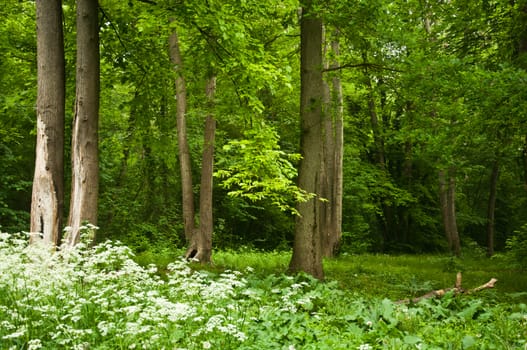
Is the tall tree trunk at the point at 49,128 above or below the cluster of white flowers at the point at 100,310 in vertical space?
above

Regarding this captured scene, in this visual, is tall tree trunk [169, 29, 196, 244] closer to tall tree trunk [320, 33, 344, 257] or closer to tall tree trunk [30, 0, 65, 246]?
tall tree trunk [30, 0, 65, 246]

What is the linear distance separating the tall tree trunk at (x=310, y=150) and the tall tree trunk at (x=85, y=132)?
409 cm

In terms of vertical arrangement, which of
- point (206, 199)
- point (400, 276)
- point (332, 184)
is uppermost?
point (332, 184)

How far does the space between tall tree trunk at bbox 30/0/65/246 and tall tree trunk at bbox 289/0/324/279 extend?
182 inches

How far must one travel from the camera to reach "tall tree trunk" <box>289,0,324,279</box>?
9.30 metres

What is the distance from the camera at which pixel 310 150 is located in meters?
9.43

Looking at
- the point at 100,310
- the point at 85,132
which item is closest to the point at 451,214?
the point at 85,132

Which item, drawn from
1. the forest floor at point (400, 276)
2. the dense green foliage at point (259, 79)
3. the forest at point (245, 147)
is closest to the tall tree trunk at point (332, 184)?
the forest at point (245, 147)

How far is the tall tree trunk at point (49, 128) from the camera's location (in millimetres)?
7480

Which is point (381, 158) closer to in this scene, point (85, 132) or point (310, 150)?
point (310, 150)

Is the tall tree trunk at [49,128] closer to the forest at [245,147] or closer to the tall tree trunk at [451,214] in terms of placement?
the forest at [245,147]

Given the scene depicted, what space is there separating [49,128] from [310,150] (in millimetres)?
4998

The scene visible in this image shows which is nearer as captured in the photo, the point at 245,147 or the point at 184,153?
the point at 245,147

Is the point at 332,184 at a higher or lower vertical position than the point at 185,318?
higher
